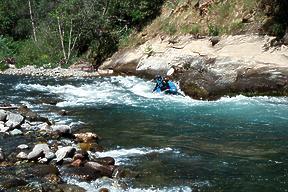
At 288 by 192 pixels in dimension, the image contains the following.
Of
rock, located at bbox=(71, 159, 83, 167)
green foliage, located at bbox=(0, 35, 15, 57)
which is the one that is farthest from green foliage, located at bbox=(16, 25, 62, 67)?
rock, located at bbox=(71, 159, 83, 167)

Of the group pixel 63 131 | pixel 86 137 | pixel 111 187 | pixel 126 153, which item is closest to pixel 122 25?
pixel 63 131

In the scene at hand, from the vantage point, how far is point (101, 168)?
839cm

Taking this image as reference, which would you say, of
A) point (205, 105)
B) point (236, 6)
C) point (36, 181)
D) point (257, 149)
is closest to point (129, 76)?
point (236, 6)

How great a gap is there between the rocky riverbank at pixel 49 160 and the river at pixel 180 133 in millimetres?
309

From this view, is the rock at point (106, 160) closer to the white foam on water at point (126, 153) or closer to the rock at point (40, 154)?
the white foam on water at point (126, 153)

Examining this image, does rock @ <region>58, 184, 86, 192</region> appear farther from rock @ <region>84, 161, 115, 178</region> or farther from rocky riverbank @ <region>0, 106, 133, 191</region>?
rock @ <region>84, 161, 115, 178</region>

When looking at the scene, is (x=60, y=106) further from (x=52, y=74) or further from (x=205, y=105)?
(x=52, y=74)

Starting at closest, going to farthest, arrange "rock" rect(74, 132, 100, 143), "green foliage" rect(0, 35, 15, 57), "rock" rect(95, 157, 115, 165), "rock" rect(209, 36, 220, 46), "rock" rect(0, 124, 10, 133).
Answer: "rock" rect(95, 157, 115, 165)
"rock" rect(74, 132, 100, 143)
"rock" rect(0, 124, 10, 133)
"rock" rect(209, 36, 220, 46)
"green foliage" rect(0, 35, 15, 57)

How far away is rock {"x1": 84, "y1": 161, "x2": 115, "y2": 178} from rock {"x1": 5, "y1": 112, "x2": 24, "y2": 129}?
13.1 ft

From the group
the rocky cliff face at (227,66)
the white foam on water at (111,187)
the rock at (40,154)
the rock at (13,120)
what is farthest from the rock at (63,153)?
the rocky cliff face at (227,66)

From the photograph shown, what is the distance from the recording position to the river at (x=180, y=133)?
26.4 ft

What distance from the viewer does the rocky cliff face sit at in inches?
636

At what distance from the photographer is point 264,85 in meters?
16.1

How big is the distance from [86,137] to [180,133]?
8.16 ft
